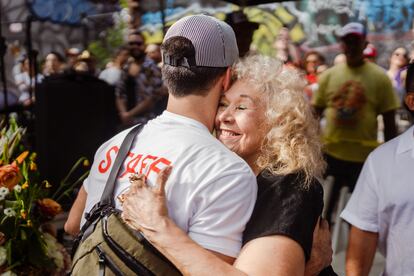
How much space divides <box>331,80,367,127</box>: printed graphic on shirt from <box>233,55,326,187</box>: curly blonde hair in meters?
3.02

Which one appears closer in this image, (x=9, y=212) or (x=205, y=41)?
(x=205, y=41)

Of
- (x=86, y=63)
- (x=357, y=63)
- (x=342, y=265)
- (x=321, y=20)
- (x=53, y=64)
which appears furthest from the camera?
(x=321, y=20)

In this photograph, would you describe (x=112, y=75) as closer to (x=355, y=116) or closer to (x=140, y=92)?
(x=140, y=92)

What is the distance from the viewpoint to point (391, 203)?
207cm

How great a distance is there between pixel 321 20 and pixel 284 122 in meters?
11.0

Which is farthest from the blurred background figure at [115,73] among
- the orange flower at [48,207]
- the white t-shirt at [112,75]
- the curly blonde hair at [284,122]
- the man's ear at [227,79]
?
the man's ear at [227,79]

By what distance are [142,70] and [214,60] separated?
446cm

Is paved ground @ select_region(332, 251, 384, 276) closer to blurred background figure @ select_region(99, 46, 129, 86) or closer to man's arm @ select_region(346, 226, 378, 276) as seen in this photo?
man's arm @ select_region(346, 226, 378, 276)

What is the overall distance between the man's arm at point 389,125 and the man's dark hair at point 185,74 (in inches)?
131

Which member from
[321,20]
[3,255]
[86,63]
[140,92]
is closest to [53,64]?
[86,63]

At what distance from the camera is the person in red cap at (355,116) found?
15.0 ft

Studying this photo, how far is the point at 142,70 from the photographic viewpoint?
583cm

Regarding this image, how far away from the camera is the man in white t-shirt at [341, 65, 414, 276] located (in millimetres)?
2055

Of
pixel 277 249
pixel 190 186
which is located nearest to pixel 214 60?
pixel 190 186
